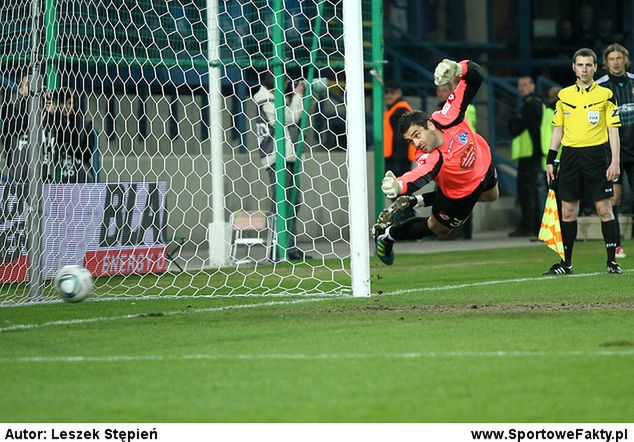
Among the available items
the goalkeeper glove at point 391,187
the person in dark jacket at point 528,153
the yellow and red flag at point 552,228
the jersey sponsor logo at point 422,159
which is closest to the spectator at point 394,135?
the person in dark jacket at point 528,153

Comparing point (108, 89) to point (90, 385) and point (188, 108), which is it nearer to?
point (188, 108)

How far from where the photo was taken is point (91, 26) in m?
11.6

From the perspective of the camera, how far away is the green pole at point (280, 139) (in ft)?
43.5

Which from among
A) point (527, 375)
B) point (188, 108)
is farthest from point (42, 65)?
point (527, 375)

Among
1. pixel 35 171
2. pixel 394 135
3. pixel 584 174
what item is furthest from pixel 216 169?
pixel 394 135

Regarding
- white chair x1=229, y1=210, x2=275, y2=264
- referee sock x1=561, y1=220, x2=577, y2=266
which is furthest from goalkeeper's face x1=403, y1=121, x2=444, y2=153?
white chair x1=229, y1=210, x2=275, y2=264

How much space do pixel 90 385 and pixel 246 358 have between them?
96 cm

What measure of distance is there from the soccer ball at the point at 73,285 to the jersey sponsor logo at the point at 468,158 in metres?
2.92

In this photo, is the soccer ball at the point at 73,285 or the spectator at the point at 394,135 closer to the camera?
the soccer ball at the point at 73,285

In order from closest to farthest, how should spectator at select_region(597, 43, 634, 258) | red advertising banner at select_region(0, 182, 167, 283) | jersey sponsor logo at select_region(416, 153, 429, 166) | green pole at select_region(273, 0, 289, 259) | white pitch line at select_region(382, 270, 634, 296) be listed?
jersey sponsor logo at select_region(416, 153, 429, 166) → white pitch line at select_region(382, 270, 634, 296) → red advertising banner at select_region(0, 182, 167, 283) → spectator at select_region(597, 43, 634, 258) → green pole at select_region(273, 0, 289, 259)

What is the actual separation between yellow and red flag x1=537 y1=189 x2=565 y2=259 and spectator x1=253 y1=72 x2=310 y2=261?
2807 millimetres

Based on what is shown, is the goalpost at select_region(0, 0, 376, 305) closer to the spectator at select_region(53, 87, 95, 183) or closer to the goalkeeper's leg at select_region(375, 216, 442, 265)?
the spectator at select_region(53, 87, 95, 183)

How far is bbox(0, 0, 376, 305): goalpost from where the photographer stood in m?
10.3

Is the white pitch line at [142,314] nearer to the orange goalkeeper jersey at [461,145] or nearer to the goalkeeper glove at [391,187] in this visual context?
the goalkeeper glove at [391,187]
